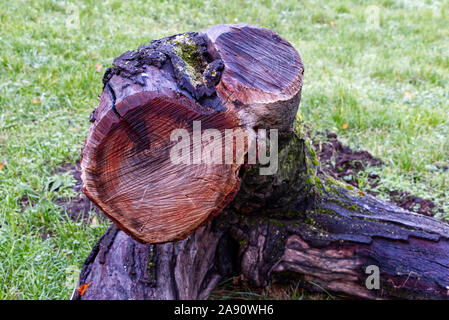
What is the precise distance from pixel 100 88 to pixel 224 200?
114 inches

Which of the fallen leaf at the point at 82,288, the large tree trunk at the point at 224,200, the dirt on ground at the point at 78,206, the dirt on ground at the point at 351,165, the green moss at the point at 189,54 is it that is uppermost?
the green moss at the point at 189,54

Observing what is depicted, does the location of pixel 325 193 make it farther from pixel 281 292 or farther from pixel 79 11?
pixel 79 11

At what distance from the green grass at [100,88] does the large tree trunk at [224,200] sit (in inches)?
28.6

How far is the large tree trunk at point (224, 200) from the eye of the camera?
1601 mm

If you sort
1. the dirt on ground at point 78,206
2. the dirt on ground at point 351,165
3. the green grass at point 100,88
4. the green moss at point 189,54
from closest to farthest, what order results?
the green moss at point 189,54
the green grass at point 100,88
the dirt on ground at point 78,206
the dirt on ground at point 351,165

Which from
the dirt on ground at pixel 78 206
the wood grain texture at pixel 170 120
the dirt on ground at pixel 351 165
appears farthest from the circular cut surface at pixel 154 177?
the dirt on ground at pixel 351 165

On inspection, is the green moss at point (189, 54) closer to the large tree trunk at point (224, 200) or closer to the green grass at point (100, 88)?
the large tree trunk at point (224, 200)

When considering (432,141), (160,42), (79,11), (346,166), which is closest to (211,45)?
(160,42)

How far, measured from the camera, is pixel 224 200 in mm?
1759

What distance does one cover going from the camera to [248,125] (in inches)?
66.1

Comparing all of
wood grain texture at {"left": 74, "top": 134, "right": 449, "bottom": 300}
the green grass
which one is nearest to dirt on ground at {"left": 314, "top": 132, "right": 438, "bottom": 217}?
the green grass

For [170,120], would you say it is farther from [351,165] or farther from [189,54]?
[351,165]

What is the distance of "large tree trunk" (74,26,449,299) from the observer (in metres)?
1.60
